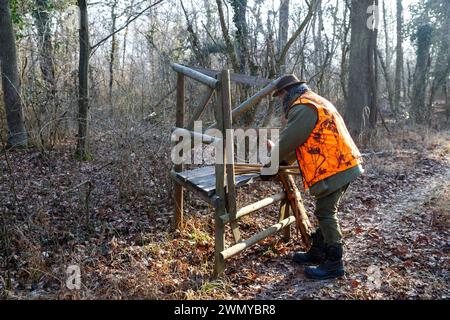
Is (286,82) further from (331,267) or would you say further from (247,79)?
(331,267)

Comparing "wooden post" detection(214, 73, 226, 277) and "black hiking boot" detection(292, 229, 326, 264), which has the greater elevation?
"wooden post" detection(214, 73, 226, 277)

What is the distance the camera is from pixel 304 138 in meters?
3.30

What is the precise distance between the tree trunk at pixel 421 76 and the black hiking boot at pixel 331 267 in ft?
38.1

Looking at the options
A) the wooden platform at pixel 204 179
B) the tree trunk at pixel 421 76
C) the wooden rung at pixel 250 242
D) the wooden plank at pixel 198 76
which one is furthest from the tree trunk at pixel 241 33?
the tree trunk at pixel 421 76

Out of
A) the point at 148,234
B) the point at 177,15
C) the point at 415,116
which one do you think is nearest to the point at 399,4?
the point at 415,116

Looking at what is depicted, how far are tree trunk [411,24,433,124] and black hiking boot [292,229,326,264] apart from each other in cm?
1131

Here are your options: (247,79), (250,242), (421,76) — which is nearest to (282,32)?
(247,79)

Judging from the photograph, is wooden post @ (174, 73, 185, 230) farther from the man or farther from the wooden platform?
the man

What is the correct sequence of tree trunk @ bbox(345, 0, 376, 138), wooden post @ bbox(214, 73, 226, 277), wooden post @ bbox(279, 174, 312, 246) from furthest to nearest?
1. tree trunk @ bbox(345, 0, 376, 138)
2. wooden post @ bbox(279, 174, 312, 246)
3. wooden post @ bbox(214, 73, 226, 277)

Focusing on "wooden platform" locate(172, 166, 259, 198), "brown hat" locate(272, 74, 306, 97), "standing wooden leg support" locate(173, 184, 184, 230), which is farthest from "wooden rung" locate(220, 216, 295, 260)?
"brown hat" locate(272, 74, 306, 97)

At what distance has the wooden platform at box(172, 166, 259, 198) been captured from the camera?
368 cm

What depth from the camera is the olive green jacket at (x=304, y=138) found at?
326 centimetres

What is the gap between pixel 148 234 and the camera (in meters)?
4.39

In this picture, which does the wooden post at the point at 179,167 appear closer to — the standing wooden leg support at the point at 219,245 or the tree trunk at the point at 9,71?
the standing wooden leg support at the point at 219,245
